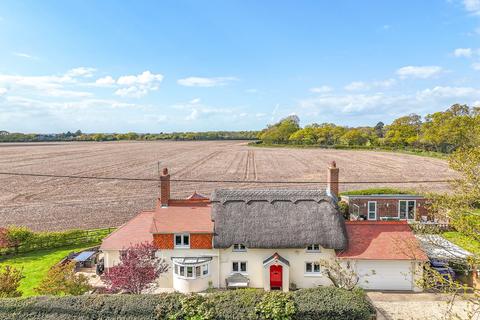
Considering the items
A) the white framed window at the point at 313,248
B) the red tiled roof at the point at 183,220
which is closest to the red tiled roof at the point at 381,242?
the white framed window at the point at 313,248

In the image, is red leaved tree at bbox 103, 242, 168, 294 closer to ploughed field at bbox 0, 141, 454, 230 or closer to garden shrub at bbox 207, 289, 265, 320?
garden shrub at bbox 207, 289, 265, 320

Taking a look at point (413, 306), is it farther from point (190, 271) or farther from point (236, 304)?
point (190, 271)

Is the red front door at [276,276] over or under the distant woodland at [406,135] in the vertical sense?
under

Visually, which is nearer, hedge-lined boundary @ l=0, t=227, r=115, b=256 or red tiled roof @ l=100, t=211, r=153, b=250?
red tiled roof @ l=100, t=211, r=153, b=250

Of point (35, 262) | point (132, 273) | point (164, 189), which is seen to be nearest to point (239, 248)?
point (164, 189)

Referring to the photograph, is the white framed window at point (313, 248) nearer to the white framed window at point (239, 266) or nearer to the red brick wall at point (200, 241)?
the white framed window at point (239, 266)

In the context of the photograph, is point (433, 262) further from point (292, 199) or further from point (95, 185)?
point (95, 185)

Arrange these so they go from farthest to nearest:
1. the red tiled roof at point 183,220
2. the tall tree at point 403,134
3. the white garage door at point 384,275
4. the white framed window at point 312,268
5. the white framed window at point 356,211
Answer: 1. the tall tree at point 403,134
2. the white framed window at point 356,211
3. the red tiled roof at point 183,220
4. the white framed window at point 312,268
5. the white garage door at point 384,275

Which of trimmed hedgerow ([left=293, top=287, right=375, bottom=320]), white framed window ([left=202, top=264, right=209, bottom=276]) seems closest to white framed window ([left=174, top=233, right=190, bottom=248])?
white framed window ([left=202, top=264, right=209, bottom=276])

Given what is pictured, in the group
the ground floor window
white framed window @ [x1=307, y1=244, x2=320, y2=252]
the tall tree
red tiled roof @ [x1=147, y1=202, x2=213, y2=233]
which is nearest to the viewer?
the ground floor window
